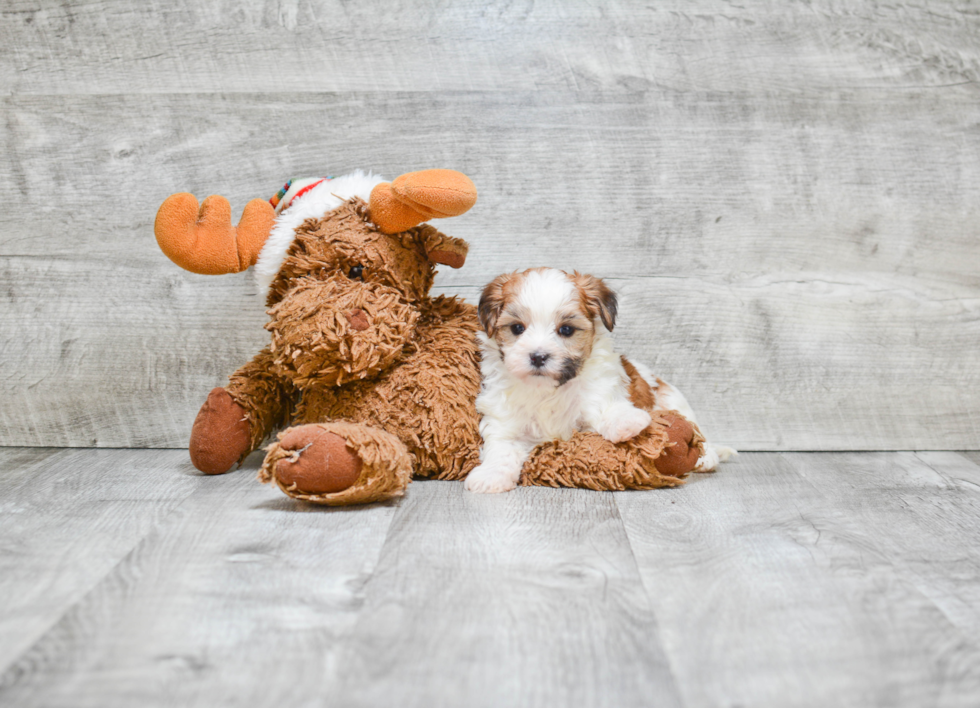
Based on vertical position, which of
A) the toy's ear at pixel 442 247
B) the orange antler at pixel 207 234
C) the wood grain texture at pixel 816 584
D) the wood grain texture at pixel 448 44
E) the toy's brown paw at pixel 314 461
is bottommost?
the wood grain texture at pixel 816 584

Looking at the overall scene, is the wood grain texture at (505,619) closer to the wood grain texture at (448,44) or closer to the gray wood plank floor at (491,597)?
the gray wood plank floor at (491,597)

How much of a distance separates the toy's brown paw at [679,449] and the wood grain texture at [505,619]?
0.23m

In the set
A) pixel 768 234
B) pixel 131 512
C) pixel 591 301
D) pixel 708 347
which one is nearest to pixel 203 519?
pixel 131 512

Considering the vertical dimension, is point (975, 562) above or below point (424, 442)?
below

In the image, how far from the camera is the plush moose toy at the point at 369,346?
1654mm

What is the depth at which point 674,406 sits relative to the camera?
75.8 inches

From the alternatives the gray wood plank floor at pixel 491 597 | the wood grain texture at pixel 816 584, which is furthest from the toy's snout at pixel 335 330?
the wood grain texture at pixel 816 584

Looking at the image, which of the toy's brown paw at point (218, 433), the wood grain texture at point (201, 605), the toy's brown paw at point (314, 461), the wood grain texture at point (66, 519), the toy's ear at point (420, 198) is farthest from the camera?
the toy's brown paw at point (218, 433)

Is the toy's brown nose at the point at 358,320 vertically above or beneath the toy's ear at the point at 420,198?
beneath

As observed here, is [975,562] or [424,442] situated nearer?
[975,562]

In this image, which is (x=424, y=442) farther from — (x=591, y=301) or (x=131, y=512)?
(x=131, y=512)

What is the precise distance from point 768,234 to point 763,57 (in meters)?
0.46

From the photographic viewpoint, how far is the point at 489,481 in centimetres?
171

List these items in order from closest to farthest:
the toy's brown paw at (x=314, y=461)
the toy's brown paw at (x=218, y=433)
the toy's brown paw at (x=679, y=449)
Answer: the toy's brown paw at (x=314, y=461) → the toy's brown paw at (x=679, y=449) → the toy's brown paw at (x=218, y=433)
